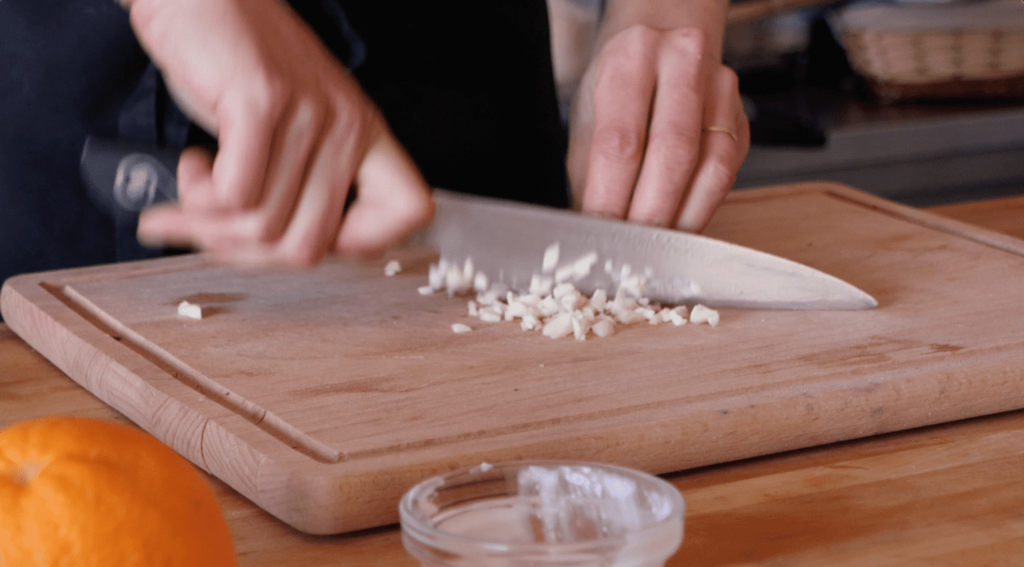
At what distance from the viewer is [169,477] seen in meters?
0.44

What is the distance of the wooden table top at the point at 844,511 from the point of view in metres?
0.56

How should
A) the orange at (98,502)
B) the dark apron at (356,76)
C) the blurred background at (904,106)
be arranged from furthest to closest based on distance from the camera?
the blurred background at (904,106) → the dark apron at (356,76) → the orange at (98,502)

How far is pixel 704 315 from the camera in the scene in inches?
36.4

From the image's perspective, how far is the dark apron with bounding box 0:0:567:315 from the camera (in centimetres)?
117

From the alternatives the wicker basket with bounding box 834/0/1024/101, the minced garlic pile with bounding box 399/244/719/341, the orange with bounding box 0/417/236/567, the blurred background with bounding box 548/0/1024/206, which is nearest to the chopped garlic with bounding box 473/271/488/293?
the minced garlic pile with bounding box 399/244/719/341

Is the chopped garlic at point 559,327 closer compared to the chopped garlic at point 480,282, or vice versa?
the chopped garlic at point 559,327

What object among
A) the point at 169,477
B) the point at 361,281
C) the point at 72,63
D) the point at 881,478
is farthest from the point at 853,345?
the point at 72,63

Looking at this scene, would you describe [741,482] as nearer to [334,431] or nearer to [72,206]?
[334,431]

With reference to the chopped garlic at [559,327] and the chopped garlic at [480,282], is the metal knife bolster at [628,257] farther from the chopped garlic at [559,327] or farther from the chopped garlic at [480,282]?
the chopped garlic at [559,327]

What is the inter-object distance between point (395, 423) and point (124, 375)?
0.23 metres

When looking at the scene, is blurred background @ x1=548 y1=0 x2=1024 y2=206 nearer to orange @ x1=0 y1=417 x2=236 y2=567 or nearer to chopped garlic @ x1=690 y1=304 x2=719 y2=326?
chopped garlic @ x1=690 y1=304 x2=719 y2=326

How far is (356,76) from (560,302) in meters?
0.49

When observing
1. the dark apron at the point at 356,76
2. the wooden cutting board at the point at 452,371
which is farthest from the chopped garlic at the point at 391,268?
the dark apron at the point at 356,76

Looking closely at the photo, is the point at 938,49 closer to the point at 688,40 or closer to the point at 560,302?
the point at 688,40
